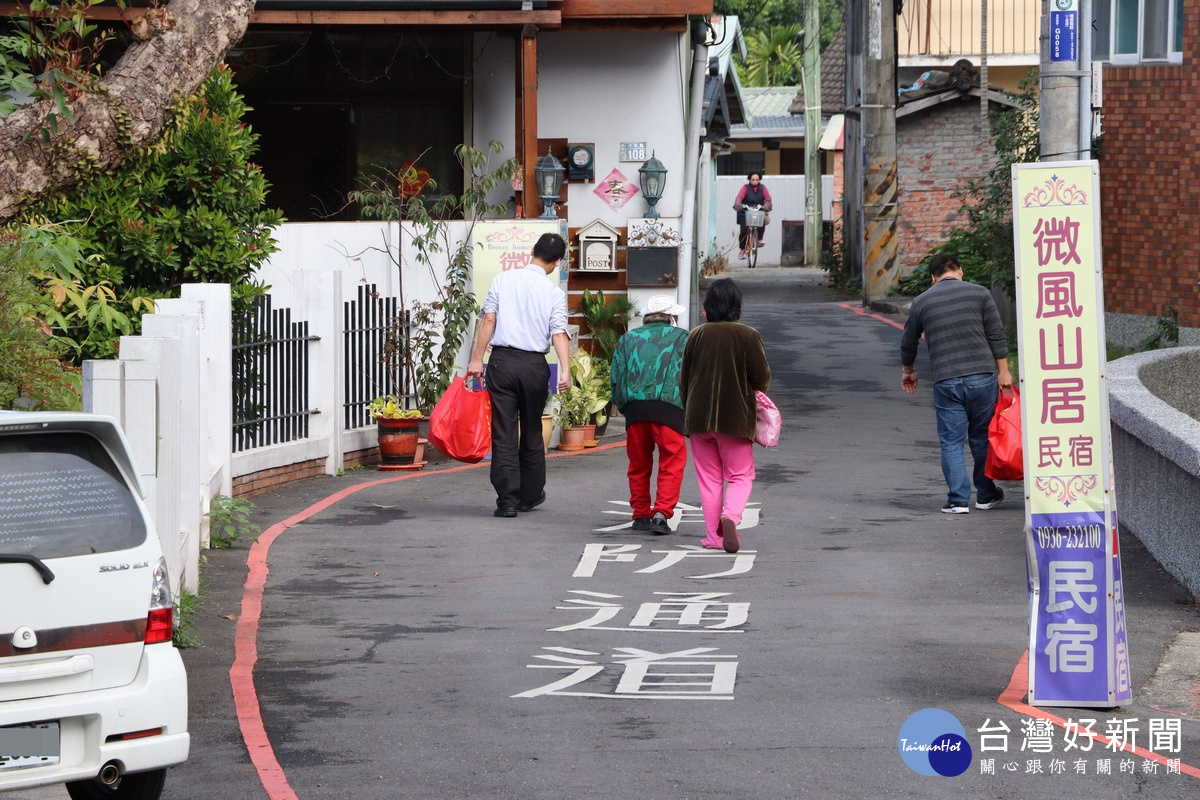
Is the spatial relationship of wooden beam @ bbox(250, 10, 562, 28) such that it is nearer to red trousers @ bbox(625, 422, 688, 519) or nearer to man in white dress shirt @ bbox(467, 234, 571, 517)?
man in white dress shirt @ bbox(467, 234, 571, 517)

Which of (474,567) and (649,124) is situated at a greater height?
(649,124)

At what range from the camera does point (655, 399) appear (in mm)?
10445

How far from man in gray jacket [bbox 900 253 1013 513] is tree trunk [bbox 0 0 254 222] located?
5.47 m

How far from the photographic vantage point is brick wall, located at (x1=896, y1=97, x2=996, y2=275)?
28531 mm

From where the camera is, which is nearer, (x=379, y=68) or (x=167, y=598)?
(x=167, y=598)

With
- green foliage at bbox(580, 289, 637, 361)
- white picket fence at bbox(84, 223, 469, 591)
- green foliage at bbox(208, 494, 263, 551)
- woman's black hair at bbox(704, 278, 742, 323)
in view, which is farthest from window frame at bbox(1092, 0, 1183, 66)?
green foliage at bbox(208, 494, 263, 551)

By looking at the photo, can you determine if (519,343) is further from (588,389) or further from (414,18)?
(414,18)

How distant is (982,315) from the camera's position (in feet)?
37.2

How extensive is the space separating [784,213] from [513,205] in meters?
25.4

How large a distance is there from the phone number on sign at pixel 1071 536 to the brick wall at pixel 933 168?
22319 millimetres

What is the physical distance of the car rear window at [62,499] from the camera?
16.4 feet

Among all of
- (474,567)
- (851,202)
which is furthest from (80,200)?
(851,202)

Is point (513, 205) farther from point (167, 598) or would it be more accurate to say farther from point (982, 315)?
point (167, 598)
